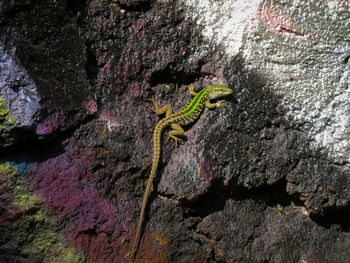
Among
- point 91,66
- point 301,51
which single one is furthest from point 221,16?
point 91,66

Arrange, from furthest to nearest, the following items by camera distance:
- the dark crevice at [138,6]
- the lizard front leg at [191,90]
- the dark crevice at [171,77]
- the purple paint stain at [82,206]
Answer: the lizard front leg at [191,90] → the dark crevice at [171,77] → the dark crevice at [138,6] → the purple paint stain at [82,206]

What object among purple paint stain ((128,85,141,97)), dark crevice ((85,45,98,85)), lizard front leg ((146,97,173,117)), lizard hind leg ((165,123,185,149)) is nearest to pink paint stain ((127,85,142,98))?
purple paint stain ((128,85,141,97))

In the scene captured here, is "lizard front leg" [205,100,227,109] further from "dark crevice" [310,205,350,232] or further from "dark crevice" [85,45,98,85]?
"dark crevice" [310,205,350,232]

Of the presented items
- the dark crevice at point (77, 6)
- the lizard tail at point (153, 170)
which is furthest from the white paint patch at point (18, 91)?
the lizard tail at point (153, 170)

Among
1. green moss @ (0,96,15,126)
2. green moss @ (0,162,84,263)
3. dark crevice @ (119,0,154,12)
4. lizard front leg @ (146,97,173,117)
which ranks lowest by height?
green moss @ (0,162,84,263)

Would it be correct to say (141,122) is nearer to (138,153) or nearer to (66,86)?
(138,153)

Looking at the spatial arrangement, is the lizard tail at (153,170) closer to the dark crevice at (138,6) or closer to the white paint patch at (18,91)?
the white paint patch at (18,91)
